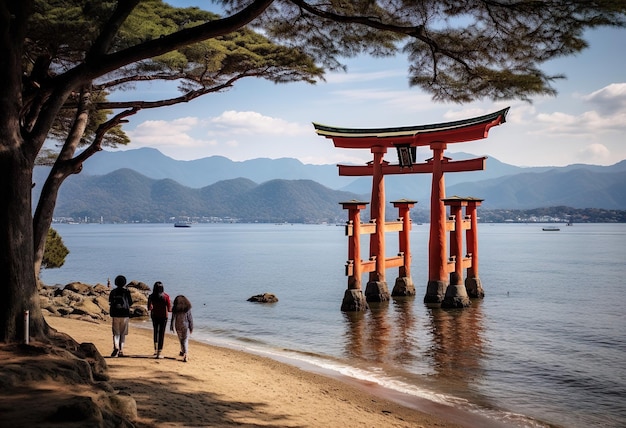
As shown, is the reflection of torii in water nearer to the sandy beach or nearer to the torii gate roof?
the torii gate roof

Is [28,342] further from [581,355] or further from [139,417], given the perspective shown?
[581,355]

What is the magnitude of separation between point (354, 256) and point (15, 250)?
14897 millimetres

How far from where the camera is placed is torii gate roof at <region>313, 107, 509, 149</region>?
2041 cm

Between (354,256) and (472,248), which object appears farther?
(472,248)

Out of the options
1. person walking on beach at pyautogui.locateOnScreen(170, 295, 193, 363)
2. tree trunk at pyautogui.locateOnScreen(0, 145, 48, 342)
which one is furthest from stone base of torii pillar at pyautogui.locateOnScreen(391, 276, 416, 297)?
tree trunk at pyautogui.locateOnScreen(0, 145, 48, 342)

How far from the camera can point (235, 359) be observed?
1181 centimetres

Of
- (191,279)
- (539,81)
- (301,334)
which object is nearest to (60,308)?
(301,334)

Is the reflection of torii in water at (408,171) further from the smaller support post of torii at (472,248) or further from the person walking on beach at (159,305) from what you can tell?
the person walking on beach at (159,305)

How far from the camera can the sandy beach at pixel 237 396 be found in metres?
6.85

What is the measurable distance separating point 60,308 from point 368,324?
10633 millimetres

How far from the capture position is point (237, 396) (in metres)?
8.07

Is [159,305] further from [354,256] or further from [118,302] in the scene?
[354,256]

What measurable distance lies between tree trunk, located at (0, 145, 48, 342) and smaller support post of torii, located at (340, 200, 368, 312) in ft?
45.2

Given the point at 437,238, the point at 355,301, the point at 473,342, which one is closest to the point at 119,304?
the point at 473,342
